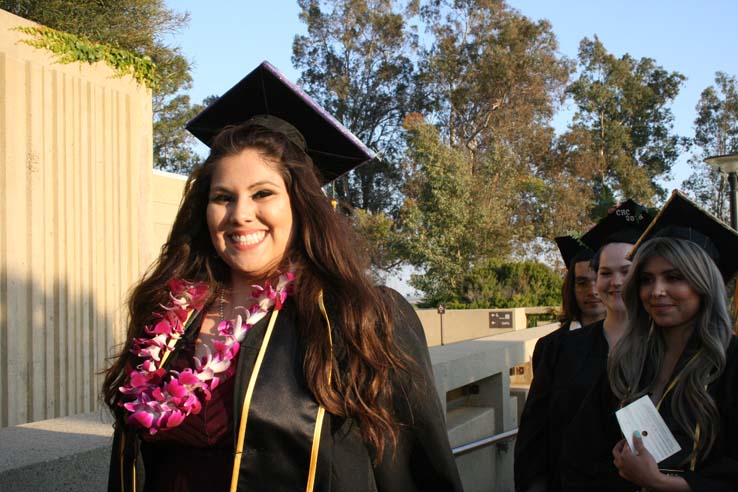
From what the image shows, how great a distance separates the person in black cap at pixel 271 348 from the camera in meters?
1.86

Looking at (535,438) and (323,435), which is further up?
(323,435)

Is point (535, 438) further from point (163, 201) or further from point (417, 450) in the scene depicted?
point (163, 201)

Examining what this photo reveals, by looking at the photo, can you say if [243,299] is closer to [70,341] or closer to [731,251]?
[731,251]

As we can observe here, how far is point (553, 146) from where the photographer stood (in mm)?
35406

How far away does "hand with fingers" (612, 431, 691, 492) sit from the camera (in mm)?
2404

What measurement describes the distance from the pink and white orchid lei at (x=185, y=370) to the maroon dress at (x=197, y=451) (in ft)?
0.08

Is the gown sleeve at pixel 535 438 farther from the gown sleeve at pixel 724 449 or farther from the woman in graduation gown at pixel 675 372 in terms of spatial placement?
the gown sleeve at pixel 724 449

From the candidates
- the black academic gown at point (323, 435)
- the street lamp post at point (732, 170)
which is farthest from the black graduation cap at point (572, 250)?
the street lamp post at point (732, 170)

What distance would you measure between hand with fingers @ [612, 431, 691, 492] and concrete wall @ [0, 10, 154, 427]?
5.28m

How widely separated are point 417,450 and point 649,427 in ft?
3.32

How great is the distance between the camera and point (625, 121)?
127 ft

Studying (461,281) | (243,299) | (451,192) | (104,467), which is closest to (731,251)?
(243,299)

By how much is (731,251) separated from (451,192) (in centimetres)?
2380

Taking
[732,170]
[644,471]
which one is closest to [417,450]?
[644,471]
